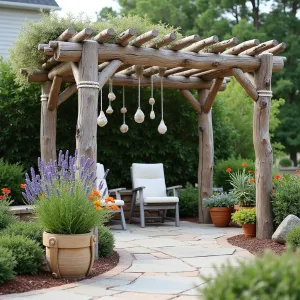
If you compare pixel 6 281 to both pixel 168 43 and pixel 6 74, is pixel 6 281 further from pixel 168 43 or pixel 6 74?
pixel 6 74

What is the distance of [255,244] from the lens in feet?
21.9

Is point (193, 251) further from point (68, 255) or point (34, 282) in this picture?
point (34, 282)

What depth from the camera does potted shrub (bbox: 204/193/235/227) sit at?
850 centimetres

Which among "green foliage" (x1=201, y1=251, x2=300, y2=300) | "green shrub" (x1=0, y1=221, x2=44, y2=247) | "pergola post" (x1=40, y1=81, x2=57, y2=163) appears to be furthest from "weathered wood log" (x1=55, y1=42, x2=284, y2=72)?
"green foliage" (x1=201, y1=251, x2=300, y2=300)

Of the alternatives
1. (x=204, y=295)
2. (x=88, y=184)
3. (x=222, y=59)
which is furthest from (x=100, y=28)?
(x=204, y=295)

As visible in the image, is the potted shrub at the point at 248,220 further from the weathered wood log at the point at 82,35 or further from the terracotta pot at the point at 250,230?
the weathered wood log at the point at 82,35

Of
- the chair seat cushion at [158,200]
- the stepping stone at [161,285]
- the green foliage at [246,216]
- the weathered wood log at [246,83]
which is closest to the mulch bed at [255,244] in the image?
the green foliage at [246,216]

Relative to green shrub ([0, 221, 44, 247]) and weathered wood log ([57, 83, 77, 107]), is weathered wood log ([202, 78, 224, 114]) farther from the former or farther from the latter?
green shrub ([0, 221, 44, 247])

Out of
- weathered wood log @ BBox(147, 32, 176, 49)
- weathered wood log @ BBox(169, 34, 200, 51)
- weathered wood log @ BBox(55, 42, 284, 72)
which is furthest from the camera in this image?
weathered wood log @ BBox(169, 34, 200, 51)

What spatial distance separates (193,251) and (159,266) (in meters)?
0.95

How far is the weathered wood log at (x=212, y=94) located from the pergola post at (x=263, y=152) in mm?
1374

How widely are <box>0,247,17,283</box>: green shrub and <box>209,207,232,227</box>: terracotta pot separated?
4.51 m

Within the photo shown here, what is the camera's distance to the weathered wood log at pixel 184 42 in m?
6.55

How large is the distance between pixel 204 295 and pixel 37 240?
3224 mm
